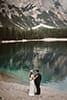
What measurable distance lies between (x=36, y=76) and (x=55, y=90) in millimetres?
280

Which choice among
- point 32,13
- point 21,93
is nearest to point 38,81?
point 21,93

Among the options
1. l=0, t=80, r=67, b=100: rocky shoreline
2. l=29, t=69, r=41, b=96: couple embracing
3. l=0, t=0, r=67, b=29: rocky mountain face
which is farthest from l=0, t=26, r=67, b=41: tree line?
l=0, t=80, r=67, b=100: rocky shoreline

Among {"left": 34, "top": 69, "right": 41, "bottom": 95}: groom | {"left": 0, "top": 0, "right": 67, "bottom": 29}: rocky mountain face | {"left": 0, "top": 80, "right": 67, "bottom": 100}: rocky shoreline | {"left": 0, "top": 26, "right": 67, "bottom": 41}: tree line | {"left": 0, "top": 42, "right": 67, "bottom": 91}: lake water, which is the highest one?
{"left": 0, "top": 0, "right": 67, "bottom": 29}: rocky mountain face

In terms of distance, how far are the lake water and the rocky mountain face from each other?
0.26 meters

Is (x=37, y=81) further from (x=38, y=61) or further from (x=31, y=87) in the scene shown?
(x=38, y=61)

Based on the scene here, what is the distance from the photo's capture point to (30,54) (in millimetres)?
3713

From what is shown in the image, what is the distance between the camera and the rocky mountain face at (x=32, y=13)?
3.67 meters

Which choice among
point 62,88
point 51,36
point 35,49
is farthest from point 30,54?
point 62,88

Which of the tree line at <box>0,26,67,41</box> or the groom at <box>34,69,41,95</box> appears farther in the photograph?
the tree line at <box>0,26,67,41</box>

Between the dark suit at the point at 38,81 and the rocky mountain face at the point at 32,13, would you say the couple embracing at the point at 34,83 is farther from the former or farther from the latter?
the rocky mountain face at the point at 32,13

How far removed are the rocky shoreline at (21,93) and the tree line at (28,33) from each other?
0.59 m

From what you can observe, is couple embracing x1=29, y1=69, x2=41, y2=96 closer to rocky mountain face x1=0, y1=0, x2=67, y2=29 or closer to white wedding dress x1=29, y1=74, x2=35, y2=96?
white wedding dress x1=29, y1=74, x2=35, y2=96

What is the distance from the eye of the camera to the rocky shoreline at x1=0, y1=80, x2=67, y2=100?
11.3ft

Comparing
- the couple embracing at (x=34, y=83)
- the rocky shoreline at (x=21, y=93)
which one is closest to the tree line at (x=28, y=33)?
the couple embracing at (x=34, y=83)
